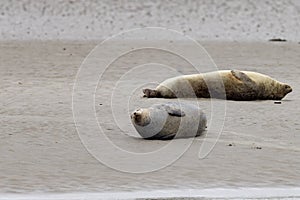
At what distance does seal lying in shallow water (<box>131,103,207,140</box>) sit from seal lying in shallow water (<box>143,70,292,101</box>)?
2.40 metres

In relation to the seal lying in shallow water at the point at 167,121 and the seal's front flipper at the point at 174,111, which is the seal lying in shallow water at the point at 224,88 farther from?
the seal's front flipper at the point at 174,111

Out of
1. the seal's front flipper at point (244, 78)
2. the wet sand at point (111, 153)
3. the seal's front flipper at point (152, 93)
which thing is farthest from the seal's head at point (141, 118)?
the seal's front flipper at point (244, 78)

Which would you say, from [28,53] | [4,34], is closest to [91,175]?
[28,53]

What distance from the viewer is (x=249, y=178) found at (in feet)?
22.1

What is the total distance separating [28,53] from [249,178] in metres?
12.3

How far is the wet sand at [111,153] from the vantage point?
657 cm

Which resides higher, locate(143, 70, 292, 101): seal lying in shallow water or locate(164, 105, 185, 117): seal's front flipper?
locate(143, 70, 292, 101): seal lying in shallow water

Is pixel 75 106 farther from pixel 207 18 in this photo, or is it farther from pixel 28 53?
pixel 207 18

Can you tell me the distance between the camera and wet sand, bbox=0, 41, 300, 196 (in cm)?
657

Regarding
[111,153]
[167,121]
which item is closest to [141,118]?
[167,121]

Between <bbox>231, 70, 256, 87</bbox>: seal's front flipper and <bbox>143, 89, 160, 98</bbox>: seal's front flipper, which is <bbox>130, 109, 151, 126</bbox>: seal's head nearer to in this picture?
<bbox>143, 89, 160, 98</bbox>: seal's front flipper

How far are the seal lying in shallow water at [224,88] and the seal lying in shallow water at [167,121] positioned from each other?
2.40 m

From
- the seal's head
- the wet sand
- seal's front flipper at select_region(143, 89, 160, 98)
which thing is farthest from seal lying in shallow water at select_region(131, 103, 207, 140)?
seal's front flipper at select_region(143, 89, 160, 98)

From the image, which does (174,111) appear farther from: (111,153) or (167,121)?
(111,153)
